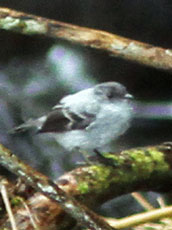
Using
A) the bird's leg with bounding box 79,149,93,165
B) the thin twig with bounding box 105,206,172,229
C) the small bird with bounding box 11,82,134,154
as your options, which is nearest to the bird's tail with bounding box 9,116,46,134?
the small bird with bounding box 11,82,134,154

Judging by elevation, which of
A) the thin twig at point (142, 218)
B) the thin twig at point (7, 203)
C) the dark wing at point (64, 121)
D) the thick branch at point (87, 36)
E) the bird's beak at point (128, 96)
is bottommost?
the thin twig at point (142, 218)

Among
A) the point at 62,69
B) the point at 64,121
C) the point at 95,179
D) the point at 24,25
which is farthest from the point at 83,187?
the point at 24,25

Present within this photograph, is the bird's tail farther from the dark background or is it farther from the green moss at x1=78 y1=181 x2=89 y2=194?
the green moss at x1=78 y1=181 x2=89 y2=194

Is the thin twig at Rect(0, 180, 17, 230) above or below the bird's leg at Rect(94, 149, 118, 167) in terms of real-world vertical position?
below

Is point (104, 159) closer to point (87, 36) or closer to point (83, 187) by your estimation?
point (83, 187)

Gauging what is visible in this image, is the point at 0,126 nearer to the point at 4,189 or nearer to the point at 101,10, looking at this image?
the point at 4,189

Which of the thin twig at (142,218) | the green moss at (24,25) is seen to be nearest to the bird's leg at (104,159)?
the thin twig at (142,218)

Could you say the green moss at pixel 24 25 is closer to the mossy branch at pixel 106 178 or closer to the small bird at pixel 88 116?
the small bird at pixel 88 116
